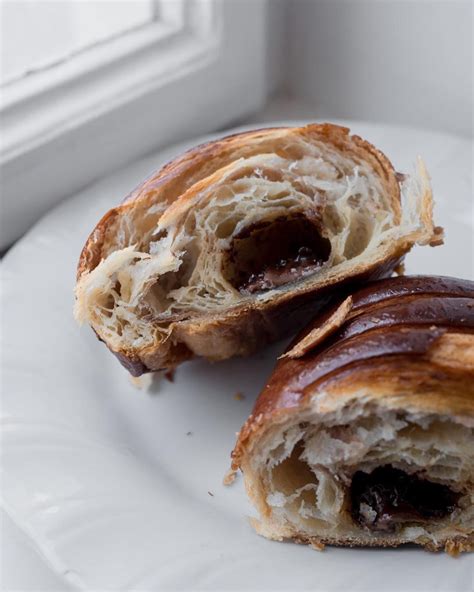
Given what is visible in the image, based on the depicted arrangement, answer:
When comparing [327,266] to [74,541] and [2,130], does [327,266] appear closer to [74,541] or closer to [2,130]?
[74,541]

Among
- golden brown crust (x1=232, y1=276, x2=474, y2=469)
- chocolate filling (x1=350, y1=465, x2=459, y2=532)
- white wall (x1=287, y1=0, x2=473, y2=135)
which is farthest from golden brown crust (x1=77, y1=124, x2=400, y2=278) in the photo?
white wall (x1=287, y1=0, x2=473, y2=135)

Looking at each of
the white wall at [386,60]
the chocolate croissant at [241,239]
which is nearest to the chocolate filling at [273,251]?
the chocolate croissant at [241,239]

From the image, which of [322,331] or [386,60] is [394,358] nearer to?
[322,331]

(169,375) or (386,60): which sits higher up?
(386,60)

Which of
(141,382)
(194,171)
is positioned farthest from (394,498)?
(194,171)

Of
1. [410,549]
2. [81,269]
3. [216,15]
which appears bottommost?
[410,549]

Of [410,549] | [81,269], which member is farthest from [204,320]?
[410,549]
